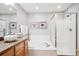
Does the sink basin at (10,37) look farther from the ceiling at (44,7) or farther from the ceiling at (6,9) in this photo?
the ceiling at (44,7)

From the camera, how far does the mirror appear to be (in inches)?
57.5

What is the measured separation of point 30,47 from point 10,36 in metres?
0.40

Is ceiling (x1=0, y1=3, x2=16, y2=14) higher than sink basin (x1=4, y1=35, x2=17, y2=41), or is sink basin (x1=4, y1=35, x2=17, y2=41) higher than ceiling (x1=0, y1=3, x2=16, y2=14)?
ceiling (x1=0, y1=3, x2=16, y2=14)

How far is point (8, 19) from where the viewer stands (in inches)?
59.0

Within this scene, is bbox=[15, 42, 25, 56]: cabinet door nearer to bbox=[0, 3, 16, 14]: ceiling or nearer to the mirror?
the mirror

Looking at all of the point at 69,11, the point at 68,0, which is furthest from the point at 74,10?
the point at 68,0

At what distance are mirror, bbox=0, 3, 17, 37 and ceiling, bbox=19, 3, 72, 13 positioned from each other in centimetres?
20

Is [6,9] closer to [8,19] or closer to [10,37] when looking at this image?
[8,19]

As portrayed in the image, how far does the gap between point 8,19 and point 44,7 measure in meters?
0.57

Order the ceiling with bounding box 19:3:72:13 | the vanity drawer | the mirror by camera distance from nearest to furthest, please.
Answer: the ceiling with bounding box 19:3:72:13 < the mirror < the vanity drawer

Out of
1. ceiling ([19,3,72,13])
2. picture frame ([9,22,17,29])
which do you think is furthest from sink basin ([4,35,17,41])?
ceiling ([19,3,72,13])

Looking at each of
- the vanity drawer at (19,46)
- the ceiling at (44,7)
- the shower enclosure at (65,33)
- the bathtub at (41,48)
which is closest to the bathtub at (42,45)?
the bathtub at (41,48)

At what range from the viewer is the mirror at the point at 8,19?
1461mm

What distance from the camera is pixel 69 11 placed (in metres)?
1.41
